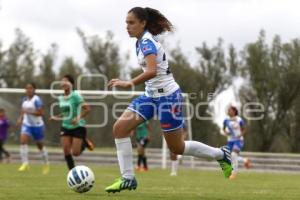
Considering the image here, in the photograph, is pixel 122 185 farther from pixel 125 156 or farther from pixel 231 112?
pixel 231 112

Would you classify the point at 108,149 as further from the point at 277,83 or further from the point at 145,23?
the point at 145,23

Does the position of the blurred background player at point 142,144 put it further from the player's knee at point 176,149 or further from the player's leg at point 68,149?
the player's knee at point 176,149

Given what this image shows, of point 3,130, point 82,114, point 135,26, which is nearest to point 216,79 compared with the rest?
point 3,130

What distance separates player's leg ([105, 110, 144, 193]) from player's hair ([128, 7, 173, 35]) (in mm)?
1118

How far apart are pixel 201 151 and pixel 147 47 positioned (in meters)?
1.70

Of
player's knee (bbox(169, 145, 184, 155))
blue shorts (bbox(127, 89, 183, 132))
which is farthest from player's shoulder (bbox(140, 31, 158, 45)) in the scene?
→ player's knee (bbox(169, 145, 184, 155))

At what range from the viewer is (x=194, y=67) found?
4238 centimetres

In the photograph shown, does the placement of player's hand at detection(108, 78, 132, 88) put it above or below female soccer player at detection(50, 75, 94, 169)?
above

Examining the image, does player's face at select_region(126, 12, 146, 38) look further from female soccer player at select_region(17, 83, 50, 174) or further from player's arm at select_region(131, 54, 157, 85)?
female soccer player at select_region(17, 83, 50, 174)

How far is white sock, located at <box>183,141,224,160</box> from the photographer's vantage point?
9453mm

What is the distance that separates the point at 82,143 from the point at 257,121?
72.0 feet

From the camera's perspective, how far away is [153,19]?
9219 millimetres

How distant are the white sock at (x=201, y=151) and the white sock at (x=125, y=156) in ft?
2.43

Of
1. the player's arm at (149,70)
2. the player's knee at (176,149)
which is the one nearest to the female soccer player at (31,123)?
the player's knee at (176,149)
